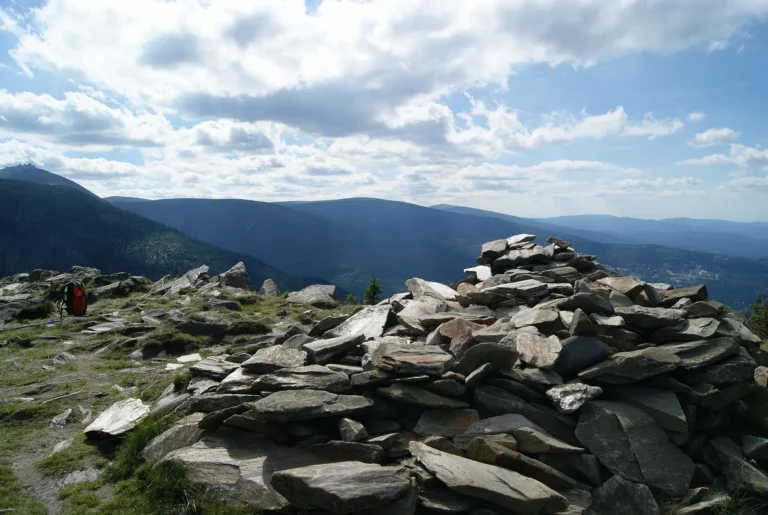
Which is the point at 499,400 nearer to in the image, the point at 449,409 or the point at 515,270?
the point at 449,409

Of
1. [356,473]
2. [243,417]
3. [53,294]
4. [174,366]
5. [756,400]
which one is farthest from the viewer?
[53,294]

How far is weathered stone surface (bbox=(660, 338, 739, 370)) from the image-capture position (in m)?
10.6

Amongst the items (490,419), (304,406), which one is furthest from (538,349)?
(304,406)

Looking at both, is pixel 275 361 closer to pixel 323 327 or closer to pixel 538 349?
pixel 323 327

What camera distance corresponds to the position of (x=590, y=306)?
1243 cm

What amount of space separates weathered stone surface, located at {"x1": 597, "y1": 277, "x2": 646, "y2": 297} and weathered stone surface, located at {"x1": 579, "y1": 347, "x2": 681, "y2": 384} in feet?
14.6

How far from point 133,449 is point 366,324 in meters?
6.88

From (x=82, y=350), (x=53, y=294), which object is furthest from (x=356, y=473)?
(x=53, y=294)

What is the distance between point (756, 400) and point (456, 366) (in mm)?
7550

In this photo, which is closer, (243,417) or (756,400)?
(243,417)

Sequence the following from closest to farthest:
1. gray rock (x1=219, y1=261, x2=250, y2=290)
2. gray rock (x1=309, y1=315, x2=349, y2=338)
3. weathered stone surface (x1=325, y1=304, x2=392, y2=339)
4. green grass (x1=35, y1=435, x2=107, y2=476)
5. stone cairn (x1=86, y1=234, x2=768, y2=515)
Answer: stone cairn (x1=86, y1=234, x2=768, y2=515) → green grass (x1=35, y1=435, x2=107, y2=476) → weathered stone surface (x1=325, y1=304, x2=392, y2=339) → gray rock (x1=309, y1=315, x2=349, y2=338) → gray rock (x1=219, y1=261, x2=250, y2=290)

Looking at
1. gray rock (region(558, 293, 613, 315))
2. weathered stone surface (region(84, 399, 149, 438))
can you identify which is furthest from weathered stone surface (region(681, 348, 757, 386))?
weathered stone surface (region(84, 399, 149, 438))

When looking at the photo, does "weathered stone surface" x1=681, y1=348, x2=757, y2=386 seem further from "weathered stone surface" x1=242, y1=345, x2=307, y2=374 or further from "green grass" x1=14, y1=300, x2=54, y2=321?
"green grass" x1=14, y1=300, x2=54, y2=321

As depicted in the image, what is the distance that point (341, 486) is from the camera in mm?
7043
